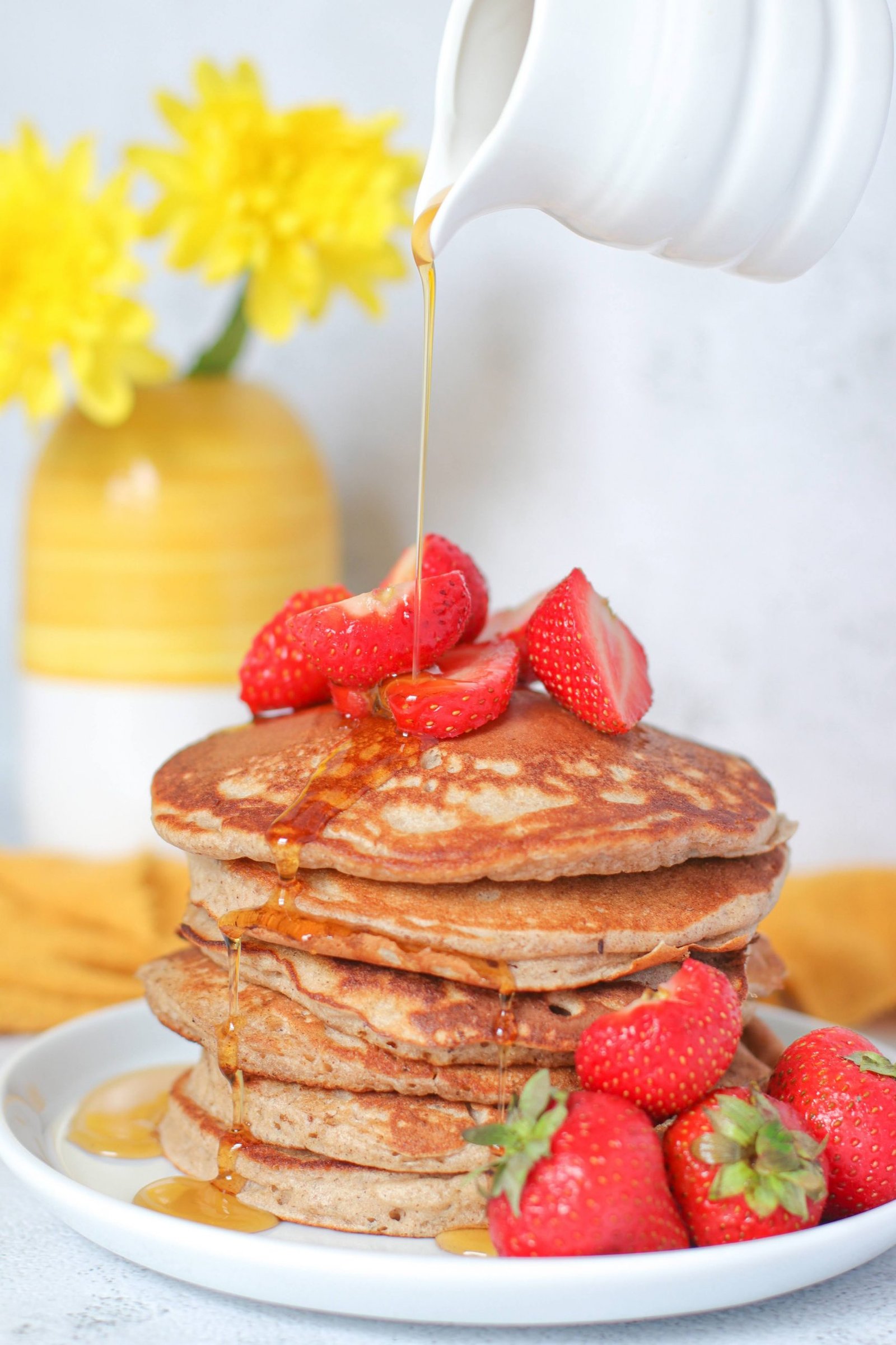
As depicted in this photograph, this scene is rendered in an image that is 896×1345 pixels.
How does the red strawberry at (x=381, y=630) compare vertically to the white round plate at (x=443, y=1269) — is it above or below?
above

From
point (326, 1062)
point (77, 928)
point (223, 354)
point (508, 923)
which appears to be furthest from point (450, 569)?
point (223, 354)

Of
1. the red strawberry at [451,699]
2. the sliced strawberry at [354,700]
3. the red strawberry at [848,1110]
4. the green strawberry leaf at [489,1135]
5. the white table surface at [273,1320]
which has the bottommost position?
the white table surface at [273,1320]

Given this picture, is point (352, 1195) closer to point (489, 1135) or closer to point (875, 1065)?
point (489, 1135)

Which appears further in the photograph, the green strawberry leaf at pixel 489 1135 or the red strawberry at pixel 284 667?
the red strawberry at pixel 284 667

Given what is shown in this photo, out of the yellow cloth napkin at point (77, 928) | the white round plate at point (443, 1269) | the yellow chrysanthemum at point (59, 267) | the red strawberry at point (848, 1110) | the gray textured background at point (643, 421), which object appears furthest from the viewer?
the gray textured background at point (643, 421)

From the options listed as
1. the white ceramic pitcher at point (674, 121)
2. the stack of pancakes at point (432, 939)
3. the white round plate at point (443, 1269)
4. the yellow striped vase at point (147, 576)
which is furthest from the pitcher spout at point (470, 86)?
the yellow striped vase at point (147, 576)

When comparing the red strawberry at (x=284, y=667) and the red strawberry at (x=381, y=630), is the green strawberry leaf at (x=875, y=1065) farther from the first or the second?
the red strawberry at (x=284, y=667)

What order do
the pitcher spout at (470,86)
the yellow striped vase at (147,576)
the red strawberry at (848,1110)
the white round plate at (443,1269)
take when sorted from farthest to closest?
the yellow striped vase at (147,576)
the pitcher spout at (470,86)
the red strawberry at (848,1110)
the white round plate at (443,1269)
